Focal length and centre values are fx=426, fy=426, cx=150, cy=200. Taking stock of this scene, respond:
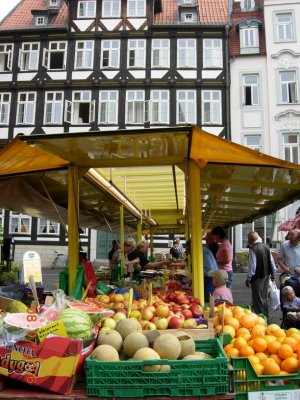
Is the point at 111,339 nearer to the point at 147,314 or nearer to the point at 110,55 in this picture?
the point at 147,314

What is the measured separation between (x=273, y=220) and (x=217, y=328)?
19.5m

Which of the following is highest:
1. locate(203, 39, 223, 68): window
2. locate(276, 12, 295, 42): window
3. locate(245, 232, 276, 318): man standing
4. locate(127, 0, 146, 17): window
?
locate(127, 0, 146, 17): window

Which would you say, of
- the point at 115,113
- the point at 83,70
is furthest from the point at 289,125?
the point at 83,70

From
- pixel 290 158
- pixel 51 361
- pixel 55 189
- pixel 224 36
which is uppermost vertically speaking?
pixel 224 36

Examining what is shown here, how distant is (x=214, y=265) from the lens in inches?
236

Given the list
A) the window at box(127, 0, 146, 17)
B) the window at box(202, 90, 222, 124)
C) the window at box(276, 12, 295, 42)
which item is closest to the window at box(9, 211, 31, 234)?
the window at box(202, 90, 222, 124)

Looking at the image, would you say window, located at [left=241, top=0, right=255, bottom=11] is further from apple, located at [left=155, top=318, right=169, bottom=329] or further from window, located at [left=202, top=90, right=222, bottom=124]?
apple, located at [left=155, top=318, right=169, bottom=329]

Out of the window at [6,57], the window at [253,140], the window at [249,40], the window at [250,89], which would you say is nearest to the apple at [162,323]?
the window at [253,140]

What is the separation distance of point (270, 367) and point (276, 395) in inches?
9.5

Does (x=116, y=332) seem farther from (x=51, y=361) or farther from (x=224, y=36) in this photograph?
(x=224, y=36)

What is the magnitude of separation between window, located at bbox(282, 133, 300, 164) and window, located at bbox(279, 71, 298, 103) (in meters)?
1.87

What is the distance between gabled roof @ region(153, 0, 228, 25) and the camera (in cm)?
2295

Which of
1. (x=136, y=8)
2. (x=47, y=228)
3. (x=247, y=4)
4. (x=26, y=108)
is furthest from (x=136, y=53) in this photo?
(x=47, y=228)

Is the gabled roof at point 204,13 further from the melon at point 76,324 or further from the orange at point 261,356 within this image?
the melon at point 76,324
